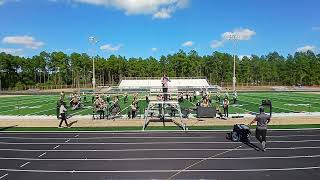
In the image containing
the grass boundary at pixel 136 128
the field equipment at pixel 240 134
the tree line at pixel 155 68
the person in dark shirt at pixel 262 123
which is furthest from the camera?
the tree line at pixel 155 68

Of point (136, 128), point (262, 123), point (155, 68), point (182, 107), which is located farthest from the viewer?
point (155, 68)

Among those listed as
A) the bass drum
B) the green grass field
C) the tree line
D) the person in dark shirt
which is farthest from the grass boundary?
the tree line

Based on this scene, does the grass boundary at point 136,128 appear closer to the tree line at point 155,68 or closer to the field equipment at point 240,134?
the field equipment at point 240,134

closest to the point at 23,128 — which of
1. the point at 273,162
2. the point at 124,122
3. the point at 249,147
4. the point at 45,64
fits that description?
the point at 124,122

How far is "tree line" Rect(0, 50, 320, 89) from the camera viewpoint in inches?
4557

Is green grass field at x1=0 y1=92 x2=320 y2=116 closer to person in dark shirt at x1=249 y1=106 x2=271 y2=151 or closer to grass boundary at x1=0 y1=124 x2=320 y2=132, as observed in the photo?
grass boundary at x1=0 y1=124 x2=320 y2=132

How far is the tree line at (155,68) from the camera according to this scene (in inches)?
4557

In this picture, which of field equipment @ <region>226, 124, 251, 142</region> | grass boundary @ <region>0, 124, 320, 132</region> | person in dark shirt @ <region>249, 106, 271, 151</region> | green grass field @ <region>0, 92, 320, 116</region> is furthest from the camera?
green grass field @ <region>0, 92, 320, 116</region>

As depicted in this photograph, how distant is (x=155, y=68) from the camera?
130m

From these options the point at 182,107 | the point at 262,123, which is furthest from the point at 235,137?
the point at 182,107

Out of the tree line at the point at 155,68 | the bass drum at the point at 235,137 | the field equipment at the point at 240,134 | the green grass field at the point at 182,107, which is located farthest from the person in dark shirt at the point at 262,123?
the tree line at the point at 155,68

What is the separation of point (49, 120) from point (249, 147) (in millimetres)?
15730

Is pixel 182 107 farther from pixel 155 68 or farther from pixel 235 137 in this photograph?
pixel 155 68

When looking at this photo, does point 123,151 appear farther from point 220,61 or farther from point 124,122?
point 220,61
